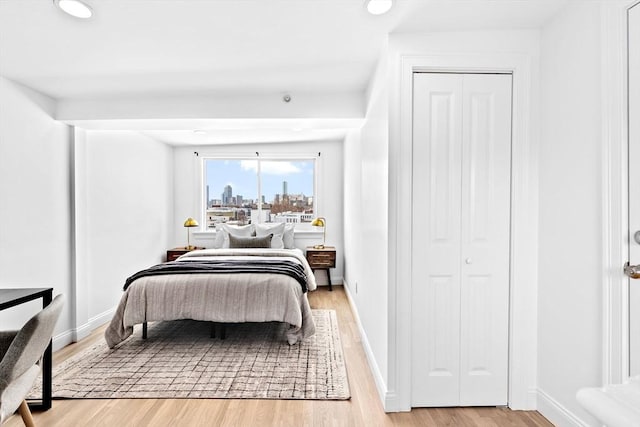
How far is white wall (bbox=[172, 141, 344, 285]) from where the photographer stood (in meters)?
5.88

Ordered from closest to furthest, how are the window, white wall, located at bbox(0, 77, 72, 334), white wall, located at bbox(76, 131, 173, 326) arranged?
1. white wall, located at bbox(0, 77, 72, 334)
2. white wall, located at bbox(76, 131, 173, 326)
3. the window

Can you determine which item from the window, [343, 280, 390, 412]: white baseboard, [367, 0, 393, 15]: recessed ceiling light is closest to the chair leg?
[343, 280, 390, 412]: white baseboard

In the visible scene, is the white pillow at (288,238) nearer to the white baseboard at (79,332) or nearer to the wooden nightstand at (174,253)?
the wooden nightstand at (174,253)

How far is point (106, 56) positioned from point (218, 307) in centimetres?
210

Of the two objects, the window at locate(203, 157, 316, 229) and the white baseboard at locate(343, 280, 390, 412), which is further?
the window at locate(203, 157, 316, 229)

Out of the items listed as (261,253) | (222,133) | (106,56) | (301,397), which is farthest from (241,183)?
(301,397)

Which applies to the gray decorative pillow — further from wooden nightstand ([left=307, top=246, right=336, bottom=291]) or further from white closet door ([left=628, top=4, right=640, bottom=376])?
white closet door ([left=628, top=4, right=640, bottom=376])

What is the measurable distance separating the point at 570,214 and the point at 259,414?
2.08 metres

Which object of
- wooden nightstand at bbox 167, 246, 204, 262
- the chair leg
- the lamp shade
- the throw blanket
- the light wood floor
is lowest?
the light wood floor

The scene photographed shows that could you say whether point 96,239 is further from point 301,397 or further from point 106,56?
point 301,397

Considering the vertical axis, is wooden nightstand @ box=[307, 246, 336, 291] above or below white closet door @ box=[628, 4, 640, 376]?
below

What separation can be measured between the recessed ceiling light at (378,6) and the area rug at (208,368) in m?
2.30

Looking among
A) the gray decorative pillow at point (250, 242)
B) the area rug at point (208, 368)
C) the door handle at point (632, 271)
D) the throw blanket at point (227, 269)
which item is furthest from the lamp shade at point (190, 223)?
the door handle at point (632, 271)

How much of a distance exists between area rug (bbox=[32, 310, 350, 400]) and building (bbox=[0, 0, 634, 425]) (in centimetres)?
43
